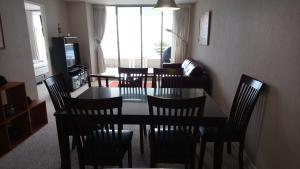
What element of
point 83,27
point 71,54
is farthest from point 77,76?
point 83,27

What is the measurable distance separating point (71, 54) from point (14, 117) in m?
2.97

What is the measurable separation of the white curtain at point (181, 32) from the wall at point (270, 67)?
3239 mm

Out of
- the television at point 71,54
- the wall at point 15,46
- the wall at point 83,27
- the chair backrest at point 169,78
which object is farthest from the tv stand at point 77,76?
the chair backrest at point 169,78

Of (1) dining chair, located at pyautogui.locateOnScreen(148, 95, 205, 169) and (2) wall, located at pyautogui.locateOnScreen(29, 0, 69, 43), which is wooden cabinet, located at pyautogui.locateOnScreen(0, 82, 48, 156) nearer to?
(1) dining chair, located at pyautogui.locateOnScreen(148, 95, 205, 169)

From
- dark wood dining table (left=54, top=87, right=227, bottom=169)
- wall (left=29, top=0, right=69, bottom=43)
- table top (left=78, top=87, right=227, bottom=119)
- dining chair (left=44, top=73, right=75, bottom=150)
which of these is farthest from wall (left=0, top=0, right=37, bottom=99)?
dark wood dining table (left=54, top=87, right=227, bottom=169)

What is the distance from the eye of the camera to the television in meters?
4.85

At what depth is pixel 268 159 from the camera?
171 centimetres

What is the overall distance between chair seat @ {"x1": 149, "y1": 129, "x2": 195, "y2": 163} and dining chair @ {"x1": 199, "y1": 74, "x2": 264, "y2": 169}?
13.0 inches

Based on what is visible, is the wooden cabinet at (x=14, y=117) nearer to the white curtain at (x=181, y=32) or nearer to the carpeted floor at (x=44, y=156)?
the carpeted floor at (x=44, y=156)

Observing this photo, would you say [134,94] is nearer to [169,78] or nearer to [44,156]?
[169,78]

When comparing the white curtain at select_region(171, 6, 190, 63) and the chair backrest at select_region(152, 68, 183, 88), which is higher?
the white curtain at select_region(171, 6, 190, 63)

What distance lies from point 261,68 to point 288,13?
1.80 ft

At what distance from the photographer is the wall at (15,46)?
2.78m

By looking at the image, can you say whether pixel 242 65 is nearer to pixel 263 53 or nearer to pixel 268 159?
pixel 263 53
